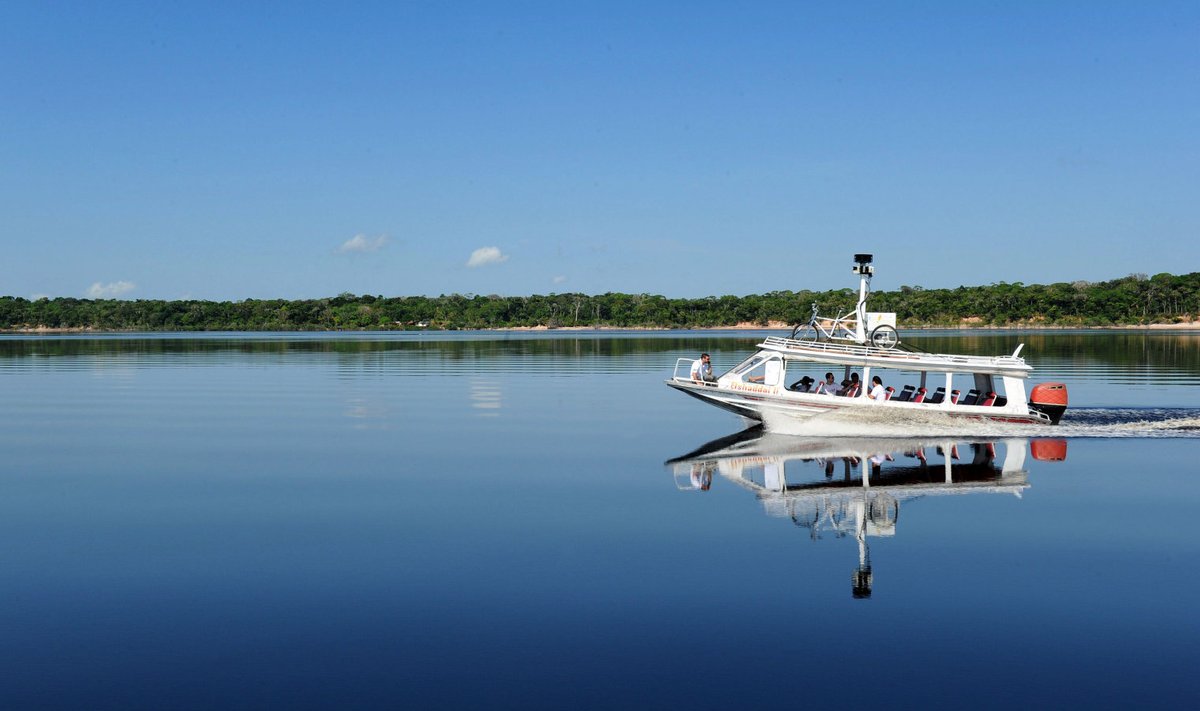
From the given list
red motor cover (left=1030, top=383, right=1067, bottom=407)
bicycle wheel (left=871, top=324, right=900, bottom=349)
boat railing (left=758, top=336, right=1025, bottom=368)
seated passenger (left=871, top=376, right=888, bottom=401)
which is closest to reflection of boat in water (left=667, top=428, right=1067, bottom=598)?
seated passenger (left=871, top=376, right=888, bottom=401)

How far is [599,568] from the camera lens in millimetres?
19625

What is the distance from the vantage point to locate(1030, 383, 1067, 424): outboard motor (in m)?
39.8

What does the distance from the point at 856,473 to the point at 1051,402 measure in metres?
13.4

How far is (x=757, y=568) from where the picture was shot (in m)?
19.6

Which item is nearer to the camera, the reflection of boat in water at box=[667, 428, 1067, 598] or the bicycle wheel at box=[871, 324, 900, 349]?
the reflection of boat in water at box=[667, 428, 1067, 598]

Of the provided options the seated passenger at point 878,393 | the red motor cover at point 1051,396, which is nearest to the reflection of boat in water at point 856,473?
the seated passenger at point 878,393

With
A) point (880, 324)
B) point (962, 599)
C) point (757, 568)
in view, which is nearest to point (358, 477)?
point (757, 568)

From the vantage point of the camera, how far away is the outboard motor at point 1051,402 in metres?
39.8

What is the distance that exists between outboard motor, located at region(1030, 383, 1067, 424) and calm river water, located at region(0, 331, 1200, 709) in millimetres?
943

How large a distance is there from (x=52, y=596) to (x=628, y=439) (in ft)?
77.9

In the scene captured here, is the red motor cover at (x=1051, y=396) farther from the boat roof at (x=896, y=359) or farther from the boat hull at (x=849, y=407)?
the boat roof at (x=896, y=359)

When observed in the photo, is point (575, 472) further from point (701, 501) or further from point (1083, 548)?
point (1083, 548)

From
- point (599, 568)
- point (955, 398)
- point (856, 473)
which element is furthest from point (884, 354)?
point (599, 568)

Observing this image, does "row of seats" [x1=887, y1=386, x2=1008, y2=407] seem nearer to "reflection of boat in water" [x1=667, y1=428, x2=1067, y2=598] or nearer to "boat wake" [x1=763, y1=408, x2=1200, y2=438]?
"boat wake" [x1=763, y1=408, x2=1200, y2=438]
